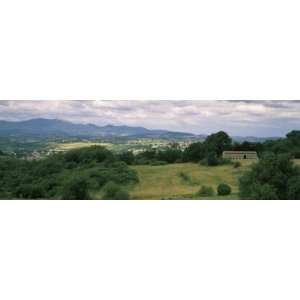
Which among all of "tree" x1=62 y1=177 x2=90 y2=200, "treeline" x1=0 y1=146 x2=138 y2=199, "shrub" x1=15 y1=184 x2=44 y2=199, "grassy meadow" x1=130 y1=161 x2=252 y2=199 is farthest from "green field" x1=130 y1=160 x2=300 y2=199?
"shrub" x1=15 y1=184 x2=44 y2=199

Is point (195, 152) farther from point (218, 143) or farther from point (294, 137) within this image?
point (294, 137)

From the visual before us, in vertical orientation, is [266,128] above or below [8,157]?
above

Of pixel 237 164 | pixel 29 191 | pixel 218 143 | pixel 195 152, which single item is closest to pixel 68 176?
pixel 29 191

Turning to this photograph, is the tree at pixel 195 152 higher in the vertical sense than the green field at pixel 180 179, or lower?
higher

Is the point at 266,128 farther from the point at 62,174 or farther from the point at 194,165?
the point at 62,174

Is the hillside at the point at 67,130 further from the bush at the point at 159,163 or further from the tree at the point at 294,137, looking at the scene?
the tree at the point at 294,137

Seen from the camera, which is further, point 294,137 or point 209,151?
point 209,151

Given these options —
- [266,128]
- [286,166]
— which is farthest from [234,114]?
[286,166]

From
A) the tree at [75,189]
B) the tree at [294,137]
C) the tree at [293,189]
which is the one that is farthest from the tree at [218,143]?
the tree at [75,189]
